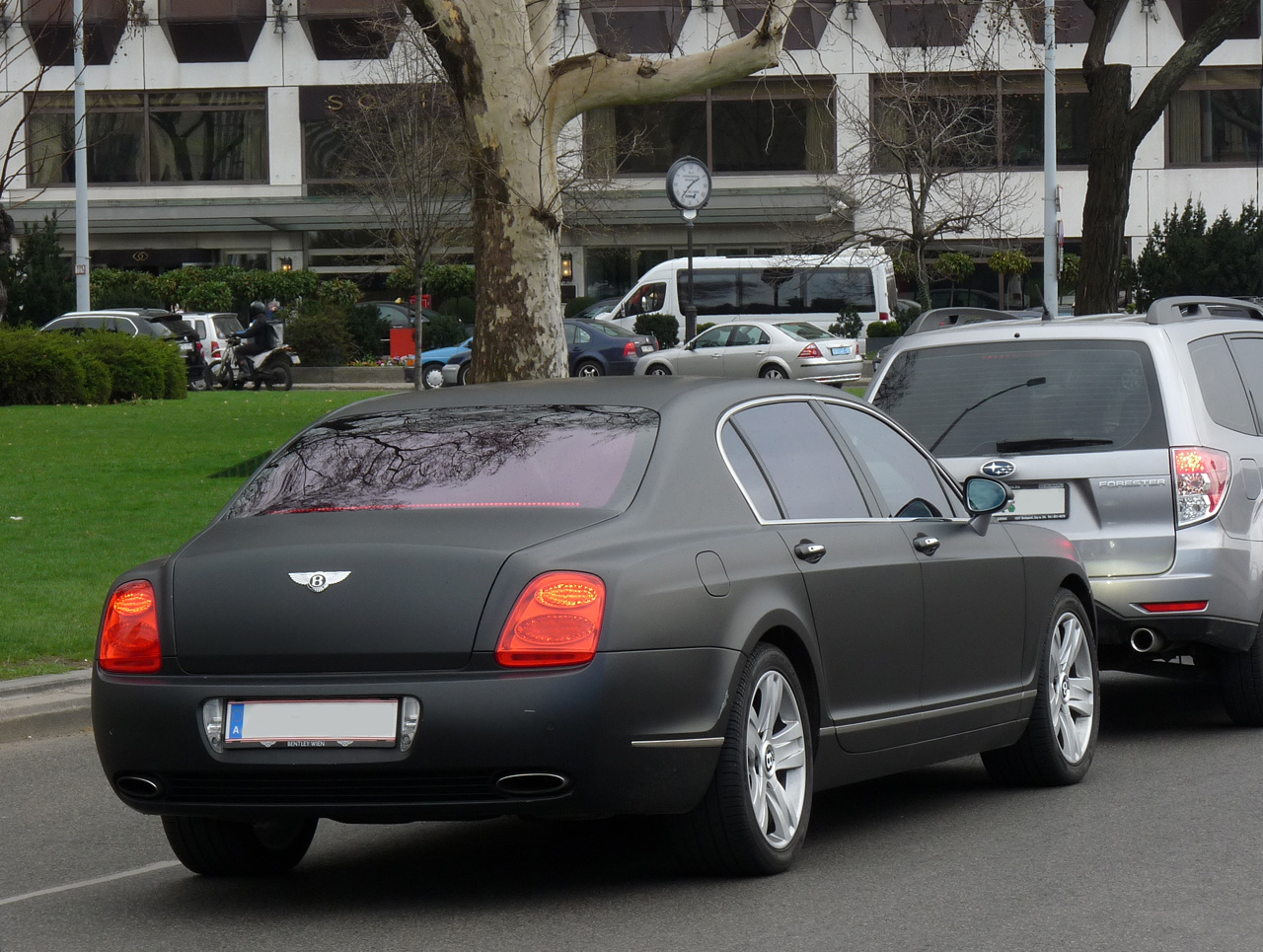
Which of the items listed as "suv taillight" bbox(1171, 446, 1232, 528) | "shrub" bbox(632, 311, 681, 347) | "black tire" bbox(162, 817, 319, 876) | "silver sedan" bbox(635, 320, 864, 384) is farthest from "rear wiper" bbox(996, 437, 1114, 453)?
"shrub" bbox(632, 311, 681, 347)

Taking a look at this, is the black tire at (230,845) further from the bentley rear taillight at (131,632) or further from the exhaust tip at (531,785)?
the exhaust tip at (531,785)

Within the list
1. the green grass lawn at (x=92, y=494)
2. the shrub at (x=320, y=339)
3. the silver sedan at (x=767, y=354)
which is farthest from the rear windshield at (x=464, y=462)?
the shrub at (x=320, y=339)

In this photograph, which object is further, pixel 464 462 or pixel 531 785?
pixel 464 462

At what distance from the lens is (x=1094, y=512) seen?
27.4 ft

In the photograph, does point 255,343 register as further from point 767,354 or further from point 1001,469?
point 1001,469

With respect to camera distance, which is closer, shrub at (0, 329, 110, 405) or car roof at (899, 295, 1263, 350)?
car roof at (899, 295, 1263, 350)

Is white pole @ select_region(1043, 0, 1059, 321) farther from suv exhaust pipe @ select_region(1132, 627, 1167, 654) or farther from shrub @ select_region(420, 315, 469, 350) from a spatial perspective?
suv exhaust pipe @ select_region(1132, 627, 1167, 654)

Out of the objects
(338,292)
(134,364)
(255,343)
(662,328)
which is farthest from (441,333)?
(134,364)

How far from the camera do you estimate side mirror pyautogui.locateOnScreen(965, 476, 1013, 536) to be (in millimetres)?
7020

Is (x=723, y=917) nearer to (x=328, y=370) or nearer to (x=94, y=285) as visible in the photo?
(x=328, y=370)

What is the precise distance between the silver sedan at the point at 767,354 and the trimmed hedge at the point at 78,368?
1207cm

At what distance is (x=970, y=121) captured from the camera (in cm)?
4906

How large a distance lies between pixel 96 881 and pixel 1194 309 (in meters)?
5.81

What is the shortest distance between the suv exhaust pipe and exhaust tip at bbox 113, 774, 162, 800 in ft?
14.8
